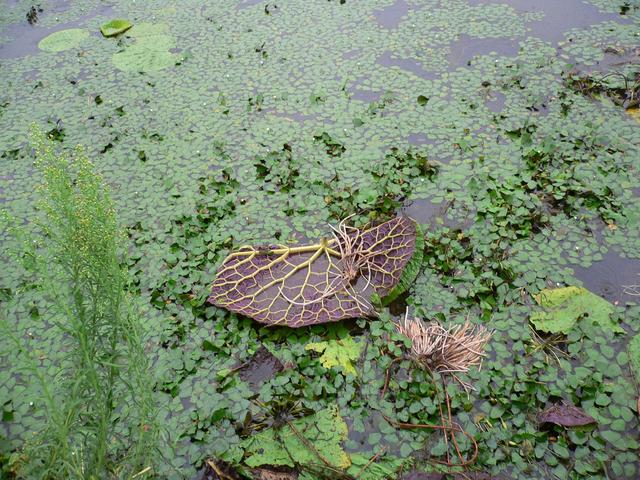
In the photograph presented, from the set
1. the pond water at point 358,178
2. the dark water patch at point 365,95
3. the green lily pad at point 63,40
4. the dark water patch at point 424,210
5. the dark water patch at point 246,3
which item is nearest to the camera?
the pond water at point 358,178

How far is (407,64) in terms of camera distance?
13.1 feet

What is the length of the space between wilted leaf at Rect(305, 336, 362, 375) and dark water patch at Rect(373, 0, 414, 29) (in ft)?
9.45

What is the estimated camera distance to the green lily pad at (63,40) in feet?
15.0

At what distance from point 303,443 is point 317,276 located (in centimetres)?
81

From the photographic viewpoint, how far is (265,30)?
14.8 feet

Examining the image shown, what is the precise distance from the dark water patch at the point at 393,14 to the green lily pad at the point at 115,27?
2038mm

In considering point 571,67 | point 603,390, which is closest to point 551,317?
point 603,390

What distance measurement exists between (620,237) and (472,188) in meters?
0.75

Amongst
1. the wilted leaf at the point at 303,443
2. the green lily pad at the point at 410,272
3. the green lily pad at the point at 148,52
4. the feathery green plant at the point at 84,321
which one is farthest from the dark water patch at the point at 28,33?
the wilted leaf at the point at 303,443

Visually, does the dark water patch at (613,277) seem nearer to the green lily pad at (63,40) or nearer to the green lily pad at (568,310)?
the green lily pad at (568,310)

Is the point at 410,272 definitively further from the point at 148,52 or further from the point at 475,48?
the point at 148,52

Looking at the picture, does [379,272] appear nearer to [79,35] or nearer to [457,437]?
[457,437]

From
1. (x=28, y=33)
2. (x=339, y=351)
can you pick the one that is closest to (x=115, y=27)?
(x=28, y=33)

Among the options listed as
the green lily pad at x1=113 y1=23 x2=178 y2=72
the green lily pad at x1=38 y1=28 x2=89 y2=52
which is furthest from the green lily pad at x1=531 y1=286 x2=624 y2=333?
the green lily pad at x1=38 y1=28 x2=89 y2=52
